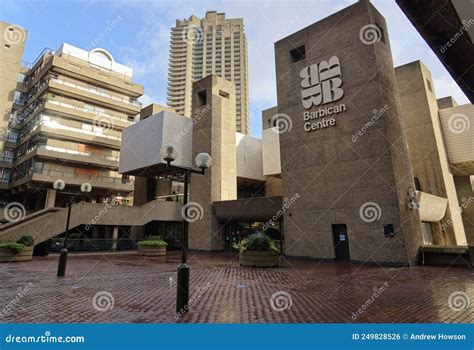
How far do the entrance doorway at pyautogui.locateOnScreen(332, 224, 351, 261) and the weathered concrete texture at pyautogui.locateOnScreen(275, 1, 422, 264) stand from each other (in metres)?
0.35

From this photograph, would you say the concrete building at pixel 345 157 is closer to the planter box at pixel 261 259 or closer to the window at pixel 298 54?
the window at pixel 298 54

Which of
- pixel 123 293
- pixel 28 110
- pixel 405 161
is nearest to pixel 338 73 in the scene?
pixel 405 161

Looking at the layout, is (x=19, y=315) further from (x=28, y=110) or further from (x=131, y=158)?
(x=28, y=110)

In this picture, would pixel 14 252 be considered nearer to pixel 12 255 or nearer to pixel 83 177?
pixel 12 255

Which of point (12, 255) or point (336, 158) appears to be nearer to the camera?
point (12, 255)

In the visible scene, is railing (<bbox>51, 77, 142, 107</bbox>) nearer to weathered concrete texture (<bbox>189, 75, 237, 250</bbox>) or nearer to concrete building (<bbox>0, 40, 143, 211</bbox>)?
concrete building (<bbox>0, 40, 143, 211</bbox>)

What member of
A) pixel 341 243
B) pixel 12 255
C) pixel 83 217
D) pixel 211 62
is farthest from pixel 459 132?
pixel 211 62

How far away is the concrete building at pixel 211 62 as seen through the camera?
119250 mm

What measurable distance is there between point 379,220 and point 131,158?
87.6 ft

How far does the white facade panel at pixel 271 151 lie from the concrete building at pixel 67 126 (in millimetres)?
18532

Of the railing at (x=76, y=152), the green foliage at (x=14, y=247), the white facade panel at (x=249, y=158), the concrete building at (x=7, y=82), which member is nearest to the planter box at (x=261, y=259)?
the green foliage at (x=14, y=247)

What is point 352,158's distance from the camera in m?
Answer: 19.2

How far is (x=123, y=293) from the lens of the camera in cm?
880

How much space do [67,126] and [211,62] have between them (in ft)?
309
